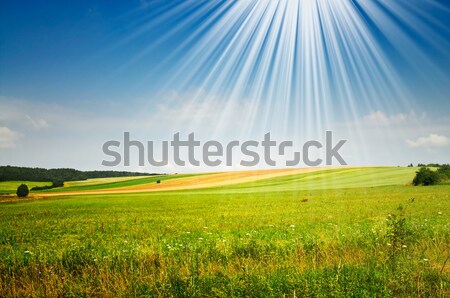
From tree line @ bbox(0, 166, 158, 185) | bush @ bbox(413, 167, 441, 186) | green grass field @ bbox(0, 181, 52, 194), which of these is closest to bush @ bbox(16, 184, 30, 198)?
green grass field @ bbox(0, 181, 52, 194)

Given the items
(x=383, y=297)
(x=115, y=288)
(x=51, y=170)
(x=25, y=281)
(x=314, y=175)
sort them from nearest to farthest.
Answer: (x=383, y=297) → (x=115, y=288) → (x=25, y=281) → (x=314, y=175) → (x=51, y=170)

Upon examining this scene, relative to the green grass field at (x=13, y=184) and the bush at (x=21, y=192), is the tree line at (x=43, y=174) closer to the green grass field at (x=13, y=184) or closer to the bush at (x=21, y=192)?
the green grass field at (x=13, y=184)

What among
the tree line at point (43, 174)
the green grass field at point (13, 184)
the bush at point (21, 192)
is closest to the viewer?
the bush at point (21, 192)

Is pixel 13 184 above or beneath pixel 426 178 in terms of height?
above

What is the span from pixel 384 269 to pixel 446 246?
3539 millimetres

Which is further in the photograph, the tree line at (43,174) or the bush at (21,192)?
the tree line at (43,174)

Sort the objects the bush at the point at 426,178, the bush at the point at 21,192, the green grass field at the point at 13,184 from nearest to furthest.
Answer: the bush at the point at 426,178, the bush at the point at 21,192, the green grass field at the point at 13,184

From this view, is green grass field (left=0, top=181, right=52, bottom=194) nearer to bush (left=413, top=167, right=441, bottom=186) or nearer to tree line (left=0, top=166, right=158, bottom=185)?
tree line (left=0, top=166, right=158, bottom=185)

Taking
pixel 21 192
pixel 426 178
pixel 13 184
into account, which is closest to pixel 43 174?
pixel 13 184

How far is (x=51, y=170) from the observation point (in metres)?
108

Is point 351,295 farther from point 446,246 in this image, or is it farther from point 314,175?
point 314,175

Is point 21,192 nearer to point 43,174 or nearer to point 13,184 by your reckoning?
point 13,184

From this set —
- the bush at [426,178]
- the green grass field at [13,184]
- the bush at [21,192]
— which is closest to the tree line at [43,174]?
the green grass field at [13,184]

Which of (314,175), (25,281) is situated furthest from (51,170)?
(25,281)
